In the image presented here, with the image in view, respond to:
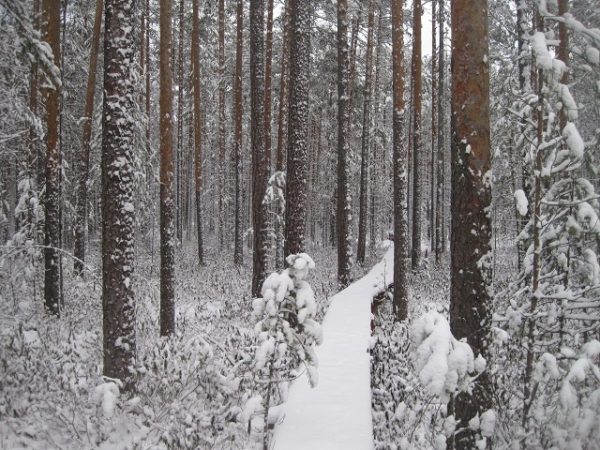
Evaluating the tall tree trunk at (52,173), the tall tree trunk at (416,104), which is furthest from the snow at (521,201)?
the tall tree trunk at (416,104)

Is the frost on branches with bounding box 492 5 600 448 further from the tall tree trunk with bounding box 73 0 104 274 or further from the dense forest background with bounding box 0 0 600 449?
the tall tree trunk with bounding box 73 0 104 274

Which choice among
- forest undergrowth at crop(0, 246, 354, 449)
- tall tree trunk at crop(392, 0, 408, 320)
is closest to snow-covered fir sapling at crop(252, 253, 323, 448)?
forest undergrowth at crop(0, 246, 354, 449)

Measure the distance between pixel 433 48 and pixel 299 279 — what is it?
20.4 meters

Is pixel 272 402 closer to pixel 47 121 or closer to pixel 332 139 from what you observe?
pixel 47 121

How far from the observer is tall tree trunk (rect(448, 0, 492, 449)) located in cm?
435

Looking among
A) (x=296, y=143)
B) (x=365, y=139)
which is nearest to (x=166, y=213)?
(x=296, y=143)

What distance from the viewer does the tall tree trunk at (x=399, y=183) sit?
11.1 m

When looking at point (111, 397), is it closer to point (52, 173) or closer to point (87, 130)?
point (52, 173)

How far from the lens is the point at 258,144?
11.0 m

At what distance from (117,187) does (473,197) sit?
4.47m

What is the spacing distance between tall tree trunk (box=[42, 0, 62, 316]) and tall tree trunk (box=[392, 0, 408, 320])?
7.95 metres

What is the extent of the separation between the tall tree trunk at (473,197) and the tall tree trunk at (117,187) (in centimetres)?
420

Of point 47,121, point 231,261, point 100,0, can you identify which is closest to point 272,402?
point 47,121

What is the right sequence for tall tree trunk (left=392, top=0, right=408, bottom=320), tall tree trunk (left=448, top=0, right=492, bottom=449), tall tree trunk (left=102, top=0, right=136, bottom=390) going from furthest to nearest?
tall tree trunk (left=392, top=0, right=408, bottom=320) < tall tree trunk (left=102, top=0, right=136, bottom=390) < tall tree trunk (left=448, top=0, right=492, bottom=449)
